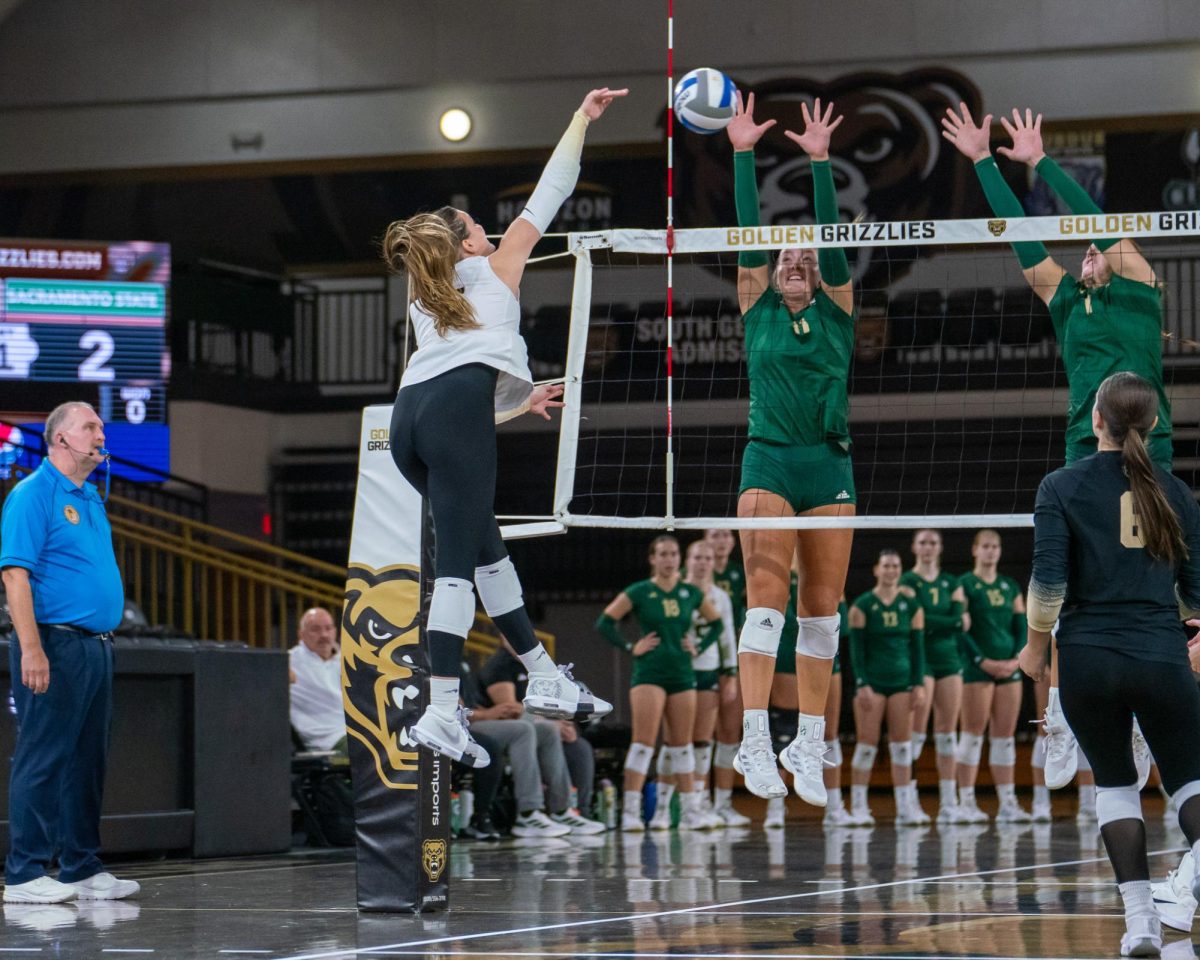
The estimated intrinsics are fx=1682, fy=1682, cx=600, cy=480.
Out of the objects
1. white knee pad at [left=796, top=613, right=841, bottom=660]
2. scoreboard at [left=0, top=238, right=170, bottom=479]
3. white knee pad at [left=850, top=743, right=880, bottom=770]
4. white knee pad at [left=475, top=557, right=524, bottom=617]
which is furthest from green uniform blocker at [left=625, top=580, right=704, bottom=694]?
white knee pad at [left=475, top=557, right=524, bottom=617]

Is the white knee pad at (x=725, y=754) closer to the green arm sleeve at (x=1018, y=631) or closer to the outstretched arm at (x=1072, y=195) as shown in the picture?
the green arm sleeve at (x=1018, y=631)

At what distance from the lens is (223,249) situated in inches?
713

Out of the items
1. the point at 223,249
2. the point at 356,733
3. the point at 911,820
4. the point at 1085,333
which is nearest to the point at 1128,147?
the point at 911,820

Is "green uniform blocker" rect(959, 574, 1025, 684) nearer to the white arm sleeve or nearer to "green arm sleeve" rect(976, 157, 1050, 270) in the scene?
"green arm sleeve" rect(976, 157, 1050, 270)

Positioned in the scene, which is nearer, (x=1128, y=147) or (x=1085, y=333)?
(x=1085, y=333)

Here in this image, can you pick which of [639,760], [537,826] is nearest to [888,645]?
[639,760]

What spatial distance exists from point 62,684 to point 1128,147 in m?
12.6

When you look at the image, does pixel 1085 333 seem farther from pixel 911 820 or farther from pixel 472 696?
pixel 911 820

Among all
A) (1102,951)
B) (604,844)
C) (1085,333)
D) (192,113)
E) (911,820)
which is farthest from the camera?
(192,113)

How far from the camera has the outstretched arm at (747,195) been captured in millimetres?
5746

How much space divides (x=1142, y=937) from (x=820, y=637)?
162cm

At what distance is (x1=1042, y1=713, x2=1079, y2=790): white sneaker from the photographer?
6004 millimetres

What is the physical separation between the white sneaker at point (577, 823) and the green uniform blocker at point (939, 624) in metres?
2.83

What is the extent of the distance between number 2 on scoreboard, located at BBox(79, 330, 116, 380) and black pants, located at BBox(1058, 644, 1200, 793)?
1173cm
